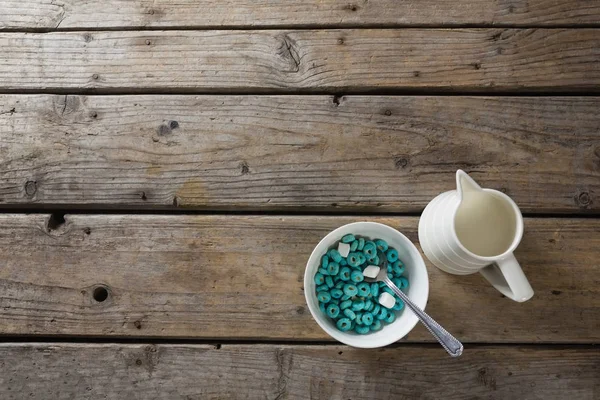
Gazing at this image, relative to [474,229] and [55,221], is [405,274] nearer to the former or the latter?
[474,229]

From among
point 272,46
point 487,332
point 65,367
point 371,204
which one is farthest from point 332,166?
point 65,367

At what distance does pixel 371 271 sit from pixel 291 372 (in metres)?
0.18

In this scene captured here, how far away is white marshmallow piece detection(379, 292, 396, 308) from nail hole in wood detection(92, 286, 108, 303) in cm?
38

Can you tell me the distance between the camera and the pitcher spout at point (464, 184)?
636 millimetres

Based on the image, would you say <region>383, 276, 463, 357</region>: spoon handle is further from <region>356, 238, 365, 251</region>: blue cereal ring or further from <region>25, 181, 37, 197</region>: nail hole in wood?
<region>25, 181, 37, 197</region>: nail hole in wood

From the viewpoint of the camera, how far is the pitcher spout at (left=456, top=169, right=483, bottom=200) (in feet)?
2.09

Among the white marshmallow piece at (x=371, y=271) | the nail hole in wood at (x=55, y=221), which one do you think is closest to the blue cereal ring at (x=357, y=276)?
the white marshmallow piece at (x=371, y=271)

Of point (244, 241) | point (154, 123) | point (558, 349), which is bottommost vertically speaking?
point (558, 349)

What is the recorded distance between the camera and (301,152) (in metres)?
0.78

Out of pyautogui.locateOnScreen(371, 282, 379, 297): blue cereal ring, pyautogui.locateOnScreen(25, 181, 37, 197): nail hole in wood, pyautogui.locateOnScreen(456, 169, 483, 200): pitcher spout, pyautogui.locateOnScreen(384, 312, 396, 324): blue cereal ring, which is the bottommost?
pyautogui.locateOnScreen(384, 312, 396, 324): blue cereal ring

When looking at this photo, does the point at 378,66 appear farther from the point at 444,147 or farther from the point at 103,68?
the point at 103,68

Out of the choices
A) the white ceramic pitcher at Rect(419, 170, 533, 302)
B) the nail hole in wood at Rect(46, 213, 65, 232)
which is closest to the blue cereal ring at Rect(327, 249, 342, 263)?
the white ceramic pitcher at Rect(419, 170, 533, 302)

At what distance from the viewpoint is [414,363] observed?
0.74 meters

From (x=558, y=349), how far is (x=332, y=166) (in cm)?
40
